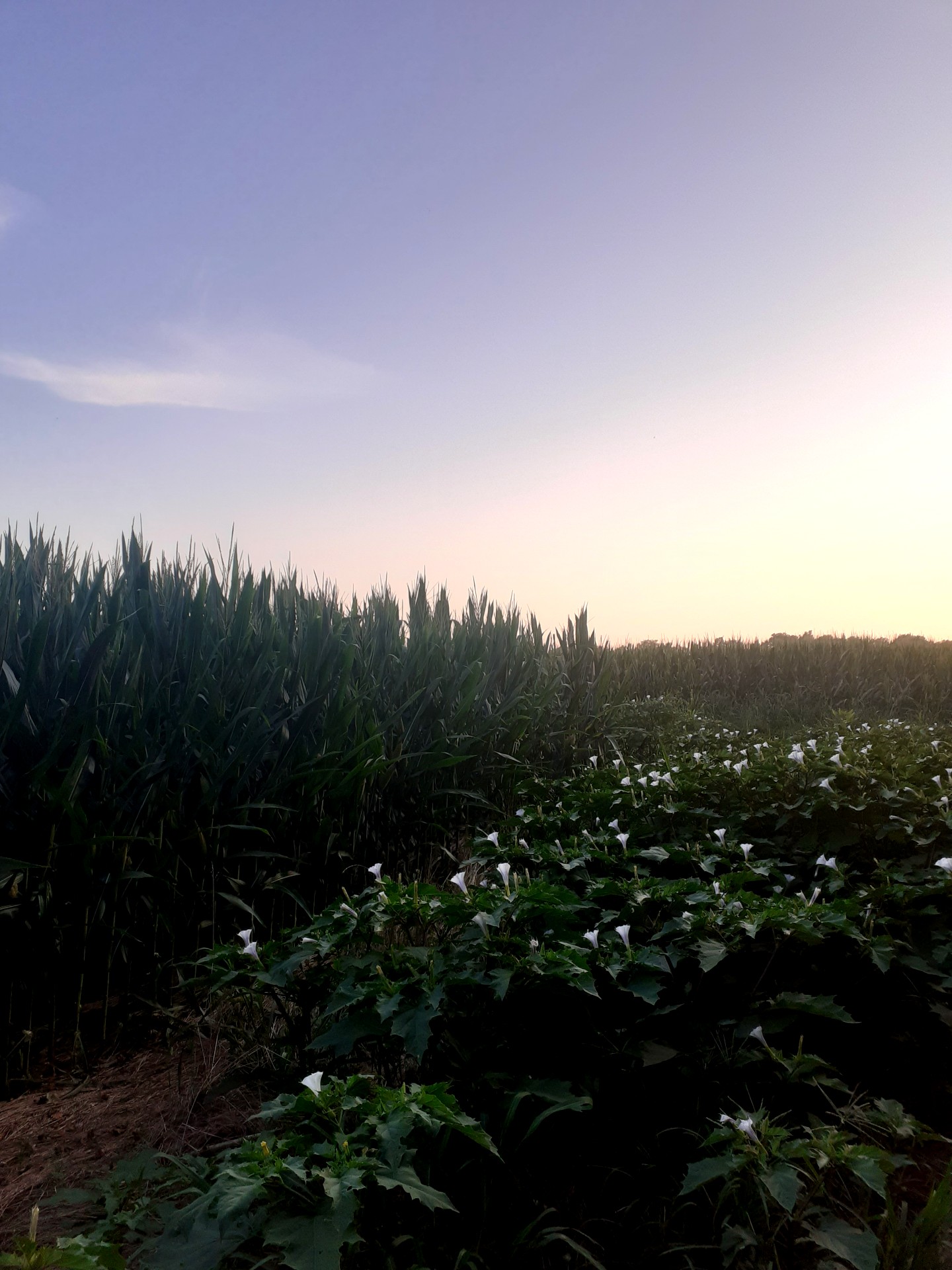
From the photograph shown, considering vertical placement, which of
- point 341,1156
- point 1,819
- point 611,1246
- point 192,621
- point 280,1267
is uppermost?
point 192,621

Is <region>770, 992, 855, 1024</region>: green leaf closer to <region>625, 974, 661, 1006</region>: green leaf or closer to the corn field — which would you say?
<region>625, 974, 661, 1006</region>: green leaf

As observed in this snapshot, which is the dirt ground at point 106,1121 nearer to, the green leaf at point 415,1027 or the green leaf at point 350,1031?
the green leaf at point 350,1031

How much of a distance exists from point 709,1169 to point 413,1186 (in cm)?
88

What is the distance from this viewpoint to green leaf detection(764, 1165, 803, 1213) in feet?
6.63

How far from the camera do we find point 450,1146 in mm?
2393

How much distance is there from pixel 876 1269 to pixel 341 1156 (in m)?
1.40

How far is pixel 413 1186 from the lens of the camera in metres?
1.70

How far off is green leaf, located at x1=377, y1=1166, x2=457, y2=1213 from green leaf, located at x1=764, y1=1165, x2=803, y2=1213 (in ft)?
2.74

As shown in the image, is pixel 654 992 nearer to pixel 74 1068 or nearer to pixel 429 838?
pixel 74 1068

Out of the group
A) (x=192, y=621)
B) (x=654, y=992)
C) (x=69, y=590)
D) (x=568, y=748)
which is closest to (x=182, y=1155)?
(x=654, y=992)

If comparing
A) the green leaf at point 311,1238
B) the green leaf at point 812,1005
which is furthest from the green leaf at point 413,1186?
the green leaf at point 812,1005

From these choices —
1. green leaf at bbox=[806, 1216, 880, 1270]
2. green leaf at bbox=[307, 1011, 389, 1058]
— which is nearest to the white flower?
green leaf at bbox=[307, 1011, 389, 1058]

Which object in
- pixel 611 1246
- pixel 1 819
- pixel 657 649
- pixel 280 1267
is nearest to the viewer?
pixel 280 1267

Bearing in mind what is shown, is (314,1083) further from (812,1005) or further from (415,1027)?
(812,1005)
